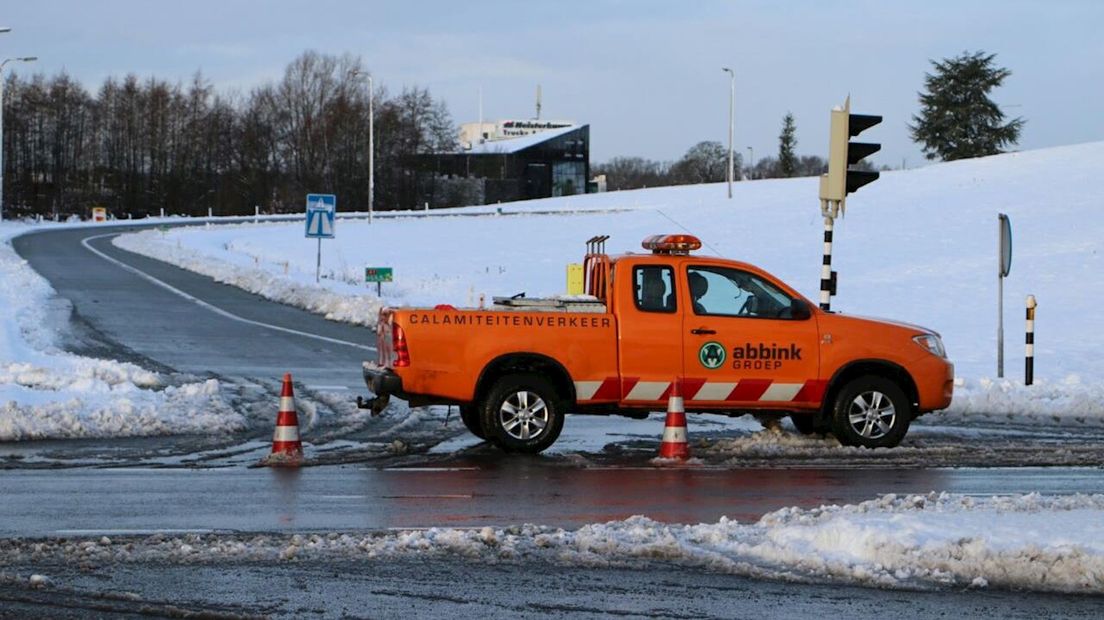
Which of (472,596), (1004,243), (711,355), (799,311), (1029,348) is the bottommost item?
(472,596)

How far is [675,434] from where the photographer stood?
13.4 meters

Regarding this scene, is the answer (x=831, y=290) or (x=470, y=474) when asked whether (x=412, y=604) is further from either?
(x=831, y=290)

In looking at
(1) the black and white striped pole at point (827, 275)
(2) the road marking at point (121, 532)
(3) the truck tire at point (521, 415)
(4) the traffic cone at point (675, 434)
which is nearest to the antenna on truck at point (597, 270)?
(3) the truck tire at point (521, 415)

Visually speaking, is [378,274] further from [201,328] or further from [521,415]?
[521,415]

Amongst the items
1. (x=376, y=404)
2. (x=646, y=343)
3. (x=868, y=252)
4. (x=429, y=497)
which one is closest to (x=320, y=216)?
(x=868, y=252)

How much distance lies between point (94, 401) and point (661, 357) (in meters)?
5.84

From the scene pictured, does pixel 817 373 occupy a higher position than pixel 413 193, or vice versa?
pixel 413 193

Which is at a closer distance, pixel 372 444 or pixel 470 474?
pixel 470 474

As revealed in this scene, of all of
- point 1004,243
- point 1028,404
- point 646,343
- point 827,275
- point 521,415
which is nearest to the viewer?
point 521,415

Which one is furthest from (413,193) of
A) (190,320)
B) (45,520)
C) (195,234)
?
(45,520)

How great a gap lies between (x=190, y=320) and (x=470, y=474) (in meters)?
18.6

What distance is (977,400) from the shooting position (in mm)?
18484

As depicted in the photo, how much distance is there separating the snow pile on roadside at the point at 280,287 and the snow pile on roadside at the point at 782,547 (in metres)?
16.8

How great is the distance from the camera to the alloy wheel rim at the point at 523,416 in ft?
45.6
